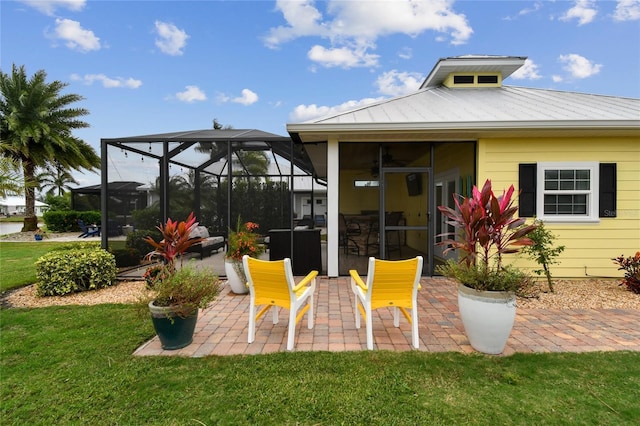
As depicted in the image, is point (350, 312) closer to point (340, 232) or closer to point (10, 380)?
point (340, 232)

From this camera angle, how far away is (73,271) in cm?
496

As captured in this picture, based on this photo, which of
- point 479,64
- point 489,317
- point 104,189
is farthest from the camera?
point 479,64

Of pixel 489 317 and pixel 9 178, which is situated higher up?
pixel 9 178

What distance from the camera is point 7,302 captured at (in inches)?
181

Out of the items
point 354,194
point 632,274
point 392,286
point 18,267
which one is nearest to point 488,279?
point 392,286

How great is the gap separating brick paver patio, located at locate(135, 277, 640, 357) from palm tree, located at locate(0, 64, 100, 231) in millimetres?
15653

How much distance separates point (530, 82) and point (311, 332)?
371 inches

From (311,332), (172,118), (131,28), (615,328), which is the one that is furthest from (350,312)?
(172,118)

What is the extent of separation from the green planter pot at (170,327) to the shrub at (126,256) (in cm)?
361

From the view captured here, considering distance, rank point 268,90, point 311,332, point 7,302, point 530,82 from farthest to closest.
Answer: point 268,90 < point 530,82 < point 7,302 < point 311,332

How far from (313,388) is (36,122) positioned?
19.1 m

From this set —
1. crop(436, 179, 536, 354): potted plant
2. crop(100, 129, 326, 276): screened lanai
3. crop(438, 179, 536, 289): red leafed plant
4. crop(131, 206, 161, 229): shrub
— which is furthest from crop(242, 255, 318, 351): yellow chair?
crop(131, 206, 161, 229): shrub

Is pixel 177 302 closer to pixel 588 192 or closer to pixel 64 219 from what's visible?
pixel 588 192

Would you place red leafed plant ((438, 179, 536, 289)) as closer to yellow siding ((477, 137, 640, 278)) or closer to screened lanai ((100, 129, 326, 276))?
yellow siding ((477, 137, 640, 278))
